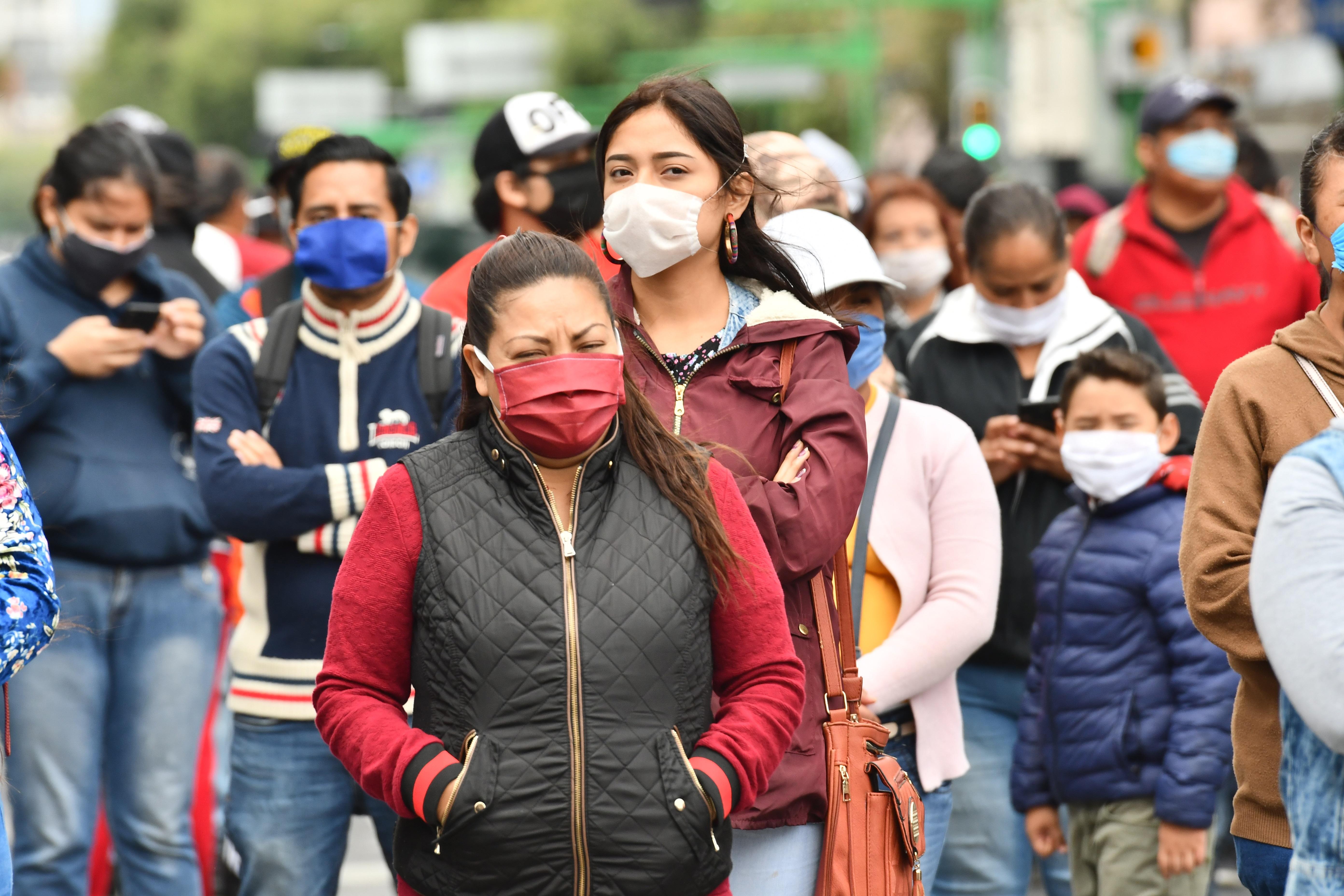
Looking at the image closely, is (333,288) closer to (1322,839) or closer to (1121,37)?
(1322,839)

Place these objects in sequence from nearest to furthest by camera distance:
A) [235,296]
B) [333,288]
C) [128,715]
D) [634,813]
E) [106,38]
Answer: [634,813] → [333,288] → [128,715] → [235,296] → [106,38]

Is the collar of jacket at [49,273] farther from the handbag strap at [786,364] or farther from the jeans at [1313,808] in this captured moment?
the jeans at [1313,808]

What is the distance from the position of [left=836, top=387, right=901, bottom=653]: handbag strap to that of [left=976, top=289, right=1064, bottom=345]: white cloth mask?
3.86 feet

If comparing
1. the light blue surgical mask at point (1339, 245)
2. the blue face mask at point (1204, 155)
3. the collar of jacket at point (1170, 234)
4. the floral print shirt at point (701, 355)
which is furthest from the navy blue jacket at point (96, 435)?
the blue face mask at point (1204, 155)

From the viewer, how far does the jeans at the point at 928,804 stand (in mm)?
4250

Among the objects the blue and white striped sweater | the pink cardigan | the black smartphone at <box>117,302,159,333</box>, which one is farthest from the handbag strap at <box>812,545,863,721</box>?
the black smartphone at <box>117,302,159,333</box>

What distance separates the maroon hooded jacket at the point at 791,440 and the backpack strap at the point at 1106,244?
359 centimetres

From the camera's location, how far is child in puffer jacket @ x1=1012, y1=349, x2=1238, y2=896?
4648 mm

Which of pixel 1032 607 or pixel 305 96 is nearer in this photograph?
pixel 1032 607

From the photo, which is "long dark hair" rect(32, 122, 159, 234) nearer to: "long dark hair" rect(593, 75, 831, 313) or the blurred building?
→ "long dark hair" rect(593, 75, 831, 313)

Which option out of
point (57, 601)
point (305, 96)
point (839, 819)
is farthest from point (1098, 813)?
point (305, 96)

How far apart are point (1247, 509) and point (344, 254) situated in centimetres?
248

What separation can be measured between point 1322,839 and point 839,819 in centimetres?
107

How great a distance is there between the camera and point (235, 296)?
233 inches
